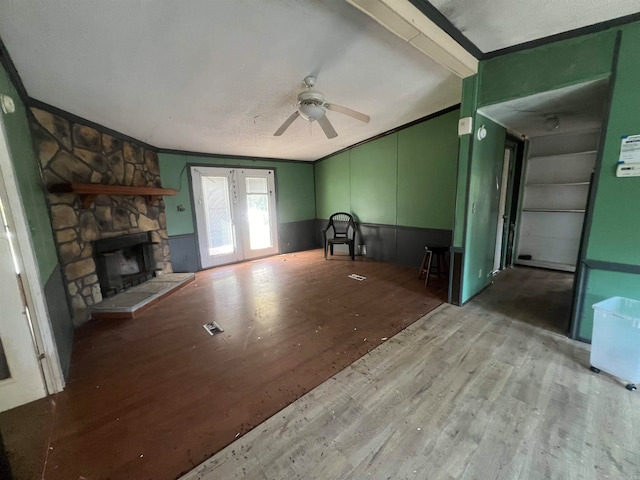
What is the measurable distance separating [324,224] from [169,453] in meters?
5.25

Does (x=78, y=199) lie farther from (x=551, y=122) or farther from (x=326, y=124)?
(x=551, y=122)

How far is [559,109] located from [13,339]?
4.98 m

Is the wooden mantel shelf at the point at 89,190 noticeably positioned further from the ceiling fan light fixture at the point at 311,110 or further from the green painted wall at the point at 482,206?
the green painted wall at the point at 482,206

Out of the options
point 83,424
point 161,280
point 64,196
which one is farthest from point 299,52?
point 161,280

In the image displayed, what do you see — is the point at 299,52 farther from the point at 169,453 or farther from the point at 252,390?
the point at 169,453

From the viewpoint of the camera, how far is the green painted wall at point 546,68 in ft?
6.23

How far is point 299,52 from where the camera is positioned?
2018 millimetres

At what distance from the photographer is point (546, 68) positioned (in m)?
2.13

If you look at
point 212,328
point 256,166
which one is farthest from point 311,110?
point 256,166

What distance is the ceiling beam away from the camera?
1.54m

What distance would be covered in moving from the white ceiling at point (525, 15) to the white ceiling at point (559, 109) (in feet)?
1.43

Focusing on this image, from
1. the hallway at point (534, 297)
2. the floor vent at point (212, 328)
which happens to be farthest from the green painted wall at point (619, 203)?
the floor vent at point (212, 328)

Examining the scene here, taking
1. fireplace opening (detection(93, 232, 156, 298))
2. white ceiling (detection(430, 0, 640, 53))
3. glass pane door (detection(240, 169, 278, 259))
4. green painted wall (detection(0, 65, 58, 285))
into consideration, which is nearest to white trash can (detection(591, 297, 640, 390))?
white ceiling (detection(430, 0, 640, 53))

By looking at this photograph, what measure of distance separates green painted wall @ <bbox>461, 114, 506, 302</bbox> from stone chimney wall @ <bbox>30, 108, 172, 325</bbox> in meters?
4.17
